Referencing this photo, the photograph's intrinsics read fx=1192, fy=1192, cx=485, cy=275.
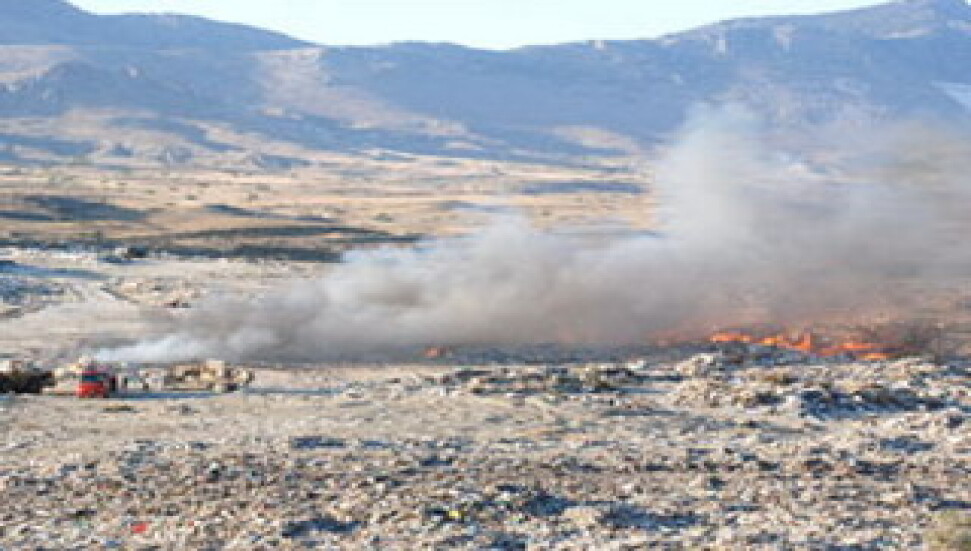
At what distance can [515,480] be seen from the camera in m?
19.2

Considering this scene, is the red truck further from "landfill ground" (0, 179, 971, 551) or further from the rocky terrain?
the rocky terrain

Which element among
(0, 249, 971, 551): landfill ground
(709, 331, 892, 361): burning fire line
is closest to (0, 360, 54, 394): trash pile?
(0, 249, 971, 551): landfill ground

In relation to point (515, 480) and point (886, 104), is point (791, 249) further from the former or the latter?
point (886, 104)

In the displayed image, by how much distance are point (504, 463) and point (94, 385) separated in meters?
11.7

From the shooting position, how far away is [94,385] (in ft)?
90.6

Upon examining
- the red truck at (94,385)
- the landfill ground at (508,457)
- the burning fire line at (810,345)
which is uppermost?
the red truck at (94,385)

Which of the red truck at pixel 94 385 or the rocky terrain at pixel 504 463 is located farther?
the red truck at pixel 94 385

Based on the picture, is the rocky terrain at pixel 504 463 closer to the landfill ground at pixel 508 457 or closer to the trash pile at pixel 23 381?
the landfill ground at pixel 508 457

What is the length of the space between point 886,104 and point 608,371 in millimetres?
156435

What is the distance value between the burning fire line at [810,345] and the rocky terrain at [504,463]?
5.10 metres

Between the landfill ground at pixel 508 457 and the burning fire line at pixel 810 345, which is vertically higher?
the landfill ground at pixel 508 457

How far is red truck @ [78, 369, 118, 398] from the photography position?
27.6 m

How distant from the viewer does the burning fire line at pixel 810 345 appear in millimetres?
37312

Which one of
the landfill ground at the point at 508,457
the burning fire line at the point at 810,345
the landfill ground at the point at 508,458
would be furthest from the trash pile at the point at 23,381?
the burning fire line at the point at 810,345
